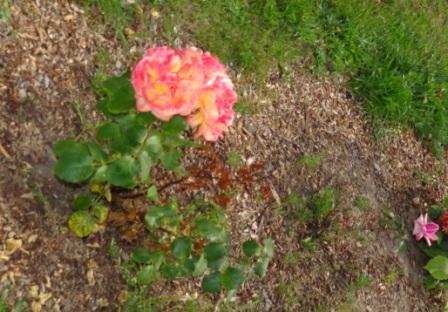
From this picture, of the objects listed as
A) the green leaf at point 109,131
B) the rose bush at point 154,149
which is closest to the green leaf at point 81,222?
the rose bush at point 154,149

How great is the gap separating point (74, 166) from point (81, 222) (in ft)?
1.03

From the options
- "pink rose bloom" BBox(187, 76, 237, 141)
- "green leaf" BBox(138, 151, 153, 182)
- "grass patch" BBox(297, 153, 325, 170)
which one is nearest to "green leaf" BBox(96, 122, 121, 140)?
→ "green leaf" BBox(138, 151, 153, 182)

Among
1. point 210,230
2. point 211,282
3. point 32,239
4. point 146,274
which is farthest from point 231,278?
point 32,239

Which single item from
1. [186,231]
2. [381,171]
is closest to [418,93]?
[381,171]

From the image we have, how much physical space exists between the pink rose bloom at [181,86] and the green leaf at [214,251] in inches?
18.8

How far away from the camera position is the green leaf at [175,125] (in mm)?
2271

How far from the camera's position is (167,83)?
2.14 metres

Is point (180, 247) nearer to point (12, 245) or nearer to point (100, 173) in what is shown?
point (100, 173)

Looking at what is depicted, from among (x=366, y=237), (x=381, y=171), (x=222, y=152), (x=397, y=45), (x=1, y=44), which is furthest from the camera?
(x=397, y=45)

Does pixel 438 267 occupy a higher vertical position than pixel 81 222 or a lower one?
lower

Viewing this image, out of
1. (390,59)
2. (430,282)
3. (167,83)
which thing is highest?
(167,83)

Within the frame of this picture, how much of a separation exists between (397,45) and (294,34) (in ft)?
2.90

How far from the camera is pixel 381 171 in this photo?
4.20 metres

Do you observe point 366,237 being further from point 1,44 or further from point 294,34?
point 1,44
